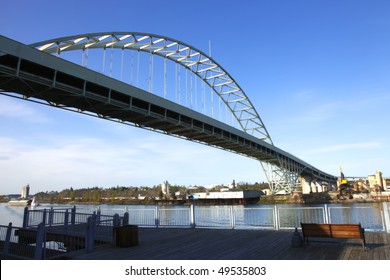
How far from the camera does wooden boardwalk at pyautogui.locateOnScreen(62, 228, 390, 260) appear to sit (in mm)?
7898

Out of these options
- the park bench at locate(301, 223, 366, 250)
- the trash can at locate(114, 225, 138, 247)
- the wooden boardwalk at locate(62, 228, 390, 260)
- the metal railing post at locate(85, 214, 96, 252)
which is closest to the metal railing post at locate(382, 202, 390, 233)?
the wooden boardwalk at locate(62, 228, 390, 260)

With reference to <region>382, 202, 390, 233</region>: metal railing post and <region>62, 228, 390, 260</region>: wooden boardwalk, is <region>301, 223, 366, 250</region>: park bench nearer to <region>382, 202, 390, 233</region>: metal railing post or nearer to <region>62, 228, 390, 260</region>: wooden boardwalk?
<region>62, 228, 390, 260</region>: wooden boardwalk

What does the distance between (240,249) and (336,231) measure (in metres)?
2.84

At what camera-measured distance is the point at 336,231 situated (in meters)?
8.44

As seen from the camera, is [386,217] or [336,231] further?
[386,217]

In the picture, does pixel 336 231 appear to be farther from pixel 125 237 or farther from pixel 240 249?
pixel 125 237

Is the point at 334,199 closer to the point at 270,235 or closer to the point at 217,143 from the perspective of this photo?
the point at 217,143

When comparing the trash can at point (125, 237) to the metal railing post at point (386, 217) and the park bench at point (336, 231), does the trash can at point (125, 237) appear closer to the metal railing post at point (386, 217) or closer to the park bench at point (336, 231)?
the park bench at point (336, 231)

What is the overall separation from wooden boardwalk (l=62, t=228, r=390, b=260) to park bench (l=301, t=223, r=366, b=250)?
39 cm

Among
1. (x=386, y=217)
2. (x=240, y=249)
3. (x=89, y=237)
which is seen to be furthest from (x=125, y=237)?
(x=386, y=217)

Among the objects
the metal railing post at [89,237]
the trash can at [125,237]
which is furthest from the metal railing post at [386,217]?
the metal railing post at [89,237]

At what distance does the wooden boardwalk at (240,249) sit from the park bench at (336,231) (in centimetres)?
39

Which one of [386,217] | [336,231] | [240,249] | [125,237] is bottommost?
[240,249]

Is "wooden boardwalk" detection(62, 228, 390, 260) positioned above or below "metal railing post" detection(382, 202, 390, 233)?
below
